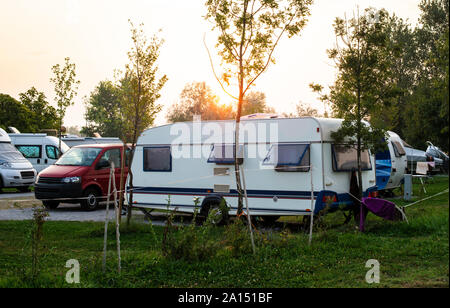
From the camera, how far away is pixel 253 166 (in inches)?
503

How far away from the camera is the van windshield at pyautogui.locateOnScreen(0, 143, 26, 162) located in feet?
74.8

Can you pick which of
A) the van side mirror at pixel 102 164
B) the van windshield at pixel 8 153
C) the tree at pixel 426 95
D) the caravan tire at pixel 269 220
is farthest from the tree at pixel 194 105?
the caravan tire at pixel 269 220

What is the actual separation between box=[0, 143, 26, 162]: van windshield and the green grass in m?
12.8

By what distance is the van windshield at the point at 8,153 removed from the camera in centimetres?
2281

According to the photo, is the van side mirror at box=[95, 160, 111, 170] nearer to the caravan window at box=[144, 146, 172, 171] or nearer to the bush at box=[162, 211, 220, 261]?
the caravan window at box=[144, 146, 172, 171]

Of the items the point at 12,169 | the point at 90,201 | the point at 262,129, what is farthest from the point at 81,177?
the point at 12,169

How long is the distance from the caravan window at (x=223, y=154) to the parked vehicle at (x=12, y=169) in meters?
12.2

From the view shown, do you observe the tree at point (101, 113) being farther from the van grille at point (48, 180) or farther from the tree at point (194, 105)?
the van grille at point (48, 180)

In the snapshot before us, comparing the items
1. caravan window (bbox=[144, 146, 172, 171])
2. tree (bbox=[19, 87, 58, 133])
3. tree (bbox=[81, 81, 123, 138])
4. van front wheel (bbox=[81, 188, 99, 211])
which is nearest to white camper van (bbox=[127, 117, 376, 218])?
caravan window (bbox=[144, 146, 172, 171])

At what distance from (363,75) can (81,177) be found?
880 cm
